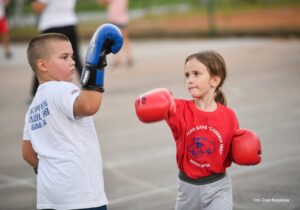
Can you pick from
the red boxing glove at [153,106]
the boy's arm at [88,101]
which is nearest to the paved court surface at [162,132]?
the red boxing glove at [153,106]

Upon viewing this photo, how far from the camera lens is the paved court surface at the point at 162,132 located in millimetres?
5484

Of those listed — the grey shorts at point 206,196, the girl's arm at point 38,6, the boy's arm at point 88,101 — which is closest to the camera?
the boy's arm at point 88,101

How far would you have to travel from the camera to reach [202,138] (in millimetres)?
3908

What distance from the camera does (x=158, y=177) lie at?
19.7 ft

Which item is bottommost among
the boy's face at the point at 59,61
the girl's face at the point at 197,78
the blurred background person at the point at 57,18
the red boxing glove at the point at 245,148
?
the red boxing glove at the point at 245,148

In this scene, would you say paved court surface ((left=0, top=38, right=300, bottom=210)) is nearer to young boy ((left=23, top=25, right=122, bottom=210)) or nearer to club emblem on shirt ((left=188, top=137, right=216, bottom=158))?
club emblem on shirt ((left=188, top=137, right=216, bottom=158))

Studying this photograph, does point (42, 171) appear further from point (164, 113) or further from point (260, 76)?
point (260, 76)

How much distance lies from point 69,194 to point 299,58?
9756 mm

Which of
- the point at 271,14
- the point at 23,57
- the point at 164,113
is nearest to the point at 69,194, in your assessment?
the point at 164,113

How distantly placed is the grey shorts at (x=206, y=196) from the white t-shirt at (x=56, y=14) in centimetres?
525

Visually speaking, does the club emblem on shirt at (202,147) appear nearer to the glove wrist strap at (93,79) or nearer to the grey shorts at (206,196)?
the grey shorts at (206,196)

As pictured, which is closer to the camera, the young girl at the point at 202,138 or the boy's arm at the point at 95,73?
the boy's arm at the point at 95,73

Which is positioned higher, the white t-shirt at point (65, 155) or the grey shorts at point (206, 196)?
the white t-shirt at point (65, 155)

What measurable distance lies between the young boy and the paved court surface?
166 cm
